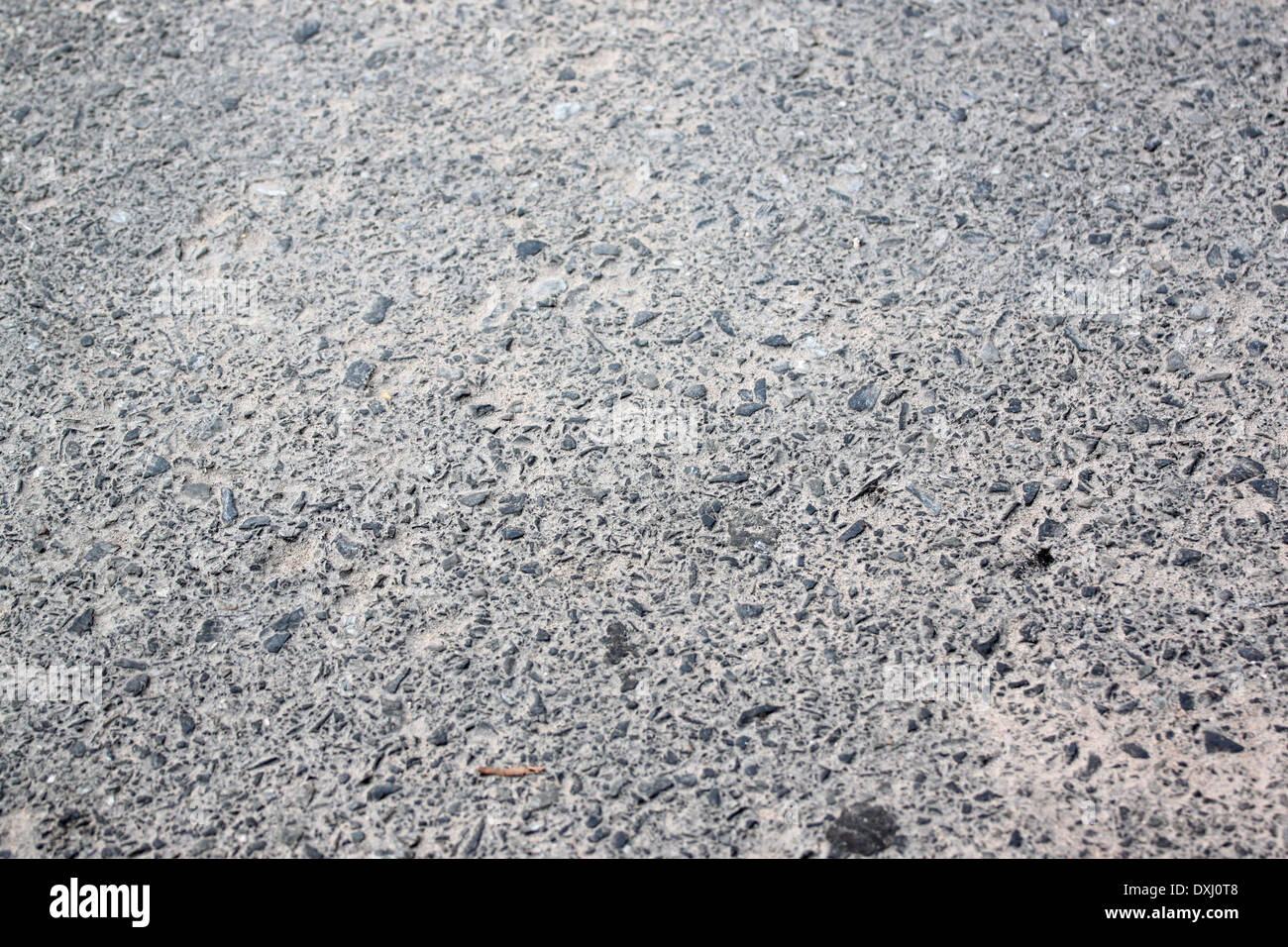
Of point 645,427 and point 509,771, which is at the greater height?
point 645,427

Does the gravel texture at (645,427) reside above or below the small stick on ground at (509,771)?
above

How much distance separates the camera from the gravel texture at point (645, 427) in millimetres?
1969

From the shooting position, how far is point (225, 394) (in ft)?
8.55

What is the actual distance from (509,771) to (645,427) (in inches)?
36.2

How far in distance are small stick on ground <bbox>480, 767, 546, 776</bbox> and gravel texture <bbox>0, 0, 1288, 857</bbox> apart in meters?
0.02

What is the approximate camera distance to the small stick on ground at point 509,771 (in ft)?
6.47

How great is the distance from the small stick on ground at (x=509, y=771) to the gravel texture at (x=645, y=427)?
2 cm

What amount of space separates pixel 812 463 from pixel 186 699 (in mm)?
1480

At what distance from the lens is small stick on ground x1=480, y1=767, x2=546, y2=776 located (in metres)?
1.97

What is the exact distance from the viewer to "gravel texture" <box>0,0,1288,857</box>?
6.46 feet

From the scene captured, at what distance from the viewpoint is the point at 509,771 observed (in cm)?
198

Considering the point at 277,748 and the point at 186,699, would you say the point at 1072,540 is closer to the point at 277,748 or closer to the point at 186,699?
the point at 277,748

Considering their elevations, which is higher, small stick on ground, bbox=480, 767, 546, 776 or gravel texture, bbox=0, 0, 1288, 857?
gravel texture, bbox=0, 0, 1288, 857

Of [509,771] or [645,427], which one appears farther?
[645,427]
